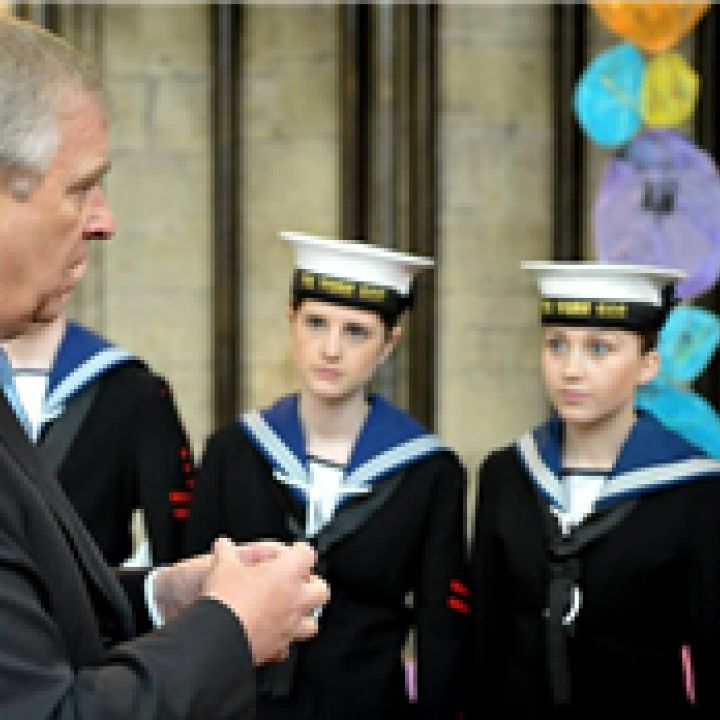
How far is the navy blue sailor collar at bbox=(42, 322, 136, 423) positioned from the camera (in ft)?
10.8

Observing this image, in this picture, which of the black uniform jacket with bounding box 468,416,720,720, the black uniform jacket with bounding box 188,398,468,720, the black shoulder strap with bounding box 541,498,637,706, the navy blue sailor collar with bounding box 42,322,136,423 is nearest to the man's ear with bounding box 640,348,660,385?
the black uniform jacket with bounding box 468,416,720,720

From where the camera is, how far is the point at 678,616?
3049 mm

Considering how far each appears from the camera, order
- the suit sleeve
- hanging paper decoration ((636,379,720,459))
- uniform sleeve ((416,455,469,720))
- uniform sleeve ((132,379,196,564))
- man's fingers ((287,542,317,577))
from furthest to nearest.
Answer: hanging paper decoration ((636,379,720,459))
uniform sleeve ((132,379,196,564))
uniform sleeve ((416,455,469,720))
man's fingers ((287,542,317,577))
the suit sleeve

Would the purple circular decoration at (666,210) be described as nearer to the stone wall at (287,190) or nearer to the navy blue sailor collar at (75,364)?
the stone wall at (287,190)

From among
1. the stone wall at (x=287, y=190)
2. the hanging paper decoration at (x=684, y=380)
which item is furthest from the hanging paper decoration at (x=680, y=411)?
the stone wall at (x=287, y=190)

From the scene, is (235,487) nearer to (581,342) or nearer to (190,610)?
Answer: (581,342)

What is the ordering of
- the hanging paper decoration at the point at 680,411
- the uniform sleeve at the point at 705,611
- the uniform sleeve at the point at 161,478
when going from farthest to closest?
the hanging paper decoration at the point at 680,411
the uniform sleeve at the point at 161,478
the uniform sleeve at the point at 705,611

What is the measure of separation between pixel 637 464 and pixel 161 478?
94 cm

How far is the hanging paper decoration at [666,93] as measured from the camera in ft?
12.4

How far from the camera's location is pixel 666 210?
3.75 m

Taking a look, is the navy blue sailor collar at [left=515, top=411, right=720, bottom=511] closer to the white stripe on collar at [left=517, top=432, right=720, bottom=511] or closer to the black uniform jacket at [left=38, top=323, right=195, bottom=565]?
the white stripe on collar at [left=517, top=432, right=720, bottom=511]

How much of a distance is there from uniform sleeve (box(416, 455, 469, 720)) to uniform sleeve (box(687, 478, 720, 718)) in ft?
1.41

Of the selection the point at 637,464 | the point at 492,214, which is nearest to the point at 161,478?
the point at 637,464

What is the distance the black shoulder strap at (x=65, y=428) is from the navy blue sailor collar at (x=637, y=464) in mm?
865
